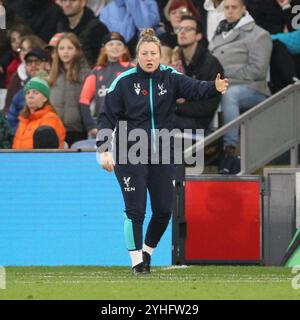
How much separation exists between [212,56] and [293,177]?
2226 millimetres

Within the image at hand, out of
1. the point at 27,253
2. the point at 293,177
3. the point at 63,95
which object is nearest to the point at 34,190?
the point at 27,253

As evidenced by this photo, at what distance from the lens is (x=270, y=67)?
15.2 metres

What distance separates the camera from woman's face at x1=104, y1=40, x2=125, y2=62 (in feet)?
50.2

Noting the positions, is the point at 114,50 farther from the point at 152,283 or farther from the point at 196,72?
the point at 152,283

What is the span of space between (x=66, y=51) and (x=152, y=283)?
617cm

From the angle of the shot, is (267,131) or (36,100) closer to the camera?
(267,131)

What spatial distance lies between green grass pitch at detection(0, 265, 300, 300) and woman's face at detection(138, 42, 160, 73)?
A: 6.37 ft

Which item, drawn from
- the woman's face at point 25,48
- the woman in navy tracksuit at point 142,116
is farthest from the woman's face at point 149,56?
the woman's face at point 25,48

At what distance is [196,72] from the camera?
593 inches

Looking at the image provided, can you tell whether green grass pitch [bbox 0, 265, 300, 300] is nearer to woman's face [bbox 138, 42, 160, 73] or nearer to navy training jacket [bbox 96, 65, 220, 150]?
navy training jacket [bbox 96, 65, 220, 150]

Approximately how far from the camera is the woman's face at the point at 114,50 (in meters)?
15.3

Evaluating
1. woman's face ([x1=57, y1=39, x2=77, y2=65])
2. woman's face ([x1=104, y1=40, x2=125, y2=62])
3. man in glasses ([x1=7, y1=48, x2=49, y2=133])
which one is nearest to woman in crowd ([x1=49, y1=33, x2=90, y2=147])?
woman's face ([x1=57, y1=39, x2=77, y2=65])

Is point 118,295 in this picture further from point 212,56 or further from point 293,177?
point 212,56

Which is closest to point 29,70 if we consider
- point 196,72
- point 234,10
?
point 196,72
